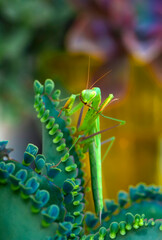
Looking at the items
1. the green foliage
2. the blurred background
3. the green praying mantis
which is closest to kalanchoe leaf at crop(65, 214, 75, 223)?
the green praying mantis

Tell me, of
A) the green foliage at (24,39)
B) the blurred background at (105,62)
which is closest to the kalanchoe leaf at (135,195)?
the blurred background at (105,62)

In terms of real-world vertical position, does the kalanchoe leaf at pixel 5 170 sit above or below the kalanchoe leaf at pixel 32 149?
below

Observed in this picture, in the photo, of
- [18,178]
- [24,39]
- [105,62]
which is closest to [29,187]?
[18,178]

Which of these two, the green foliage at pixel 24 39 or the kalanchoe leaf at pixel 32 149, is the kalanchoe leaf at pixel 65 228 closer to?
the kalanchoe leaf at pixel 32 149

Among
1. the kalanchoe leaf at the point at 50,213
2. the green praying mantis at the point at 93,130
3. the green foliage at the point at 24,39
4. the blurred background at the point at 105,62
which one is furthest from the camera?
the green foliage at the point at 24,39

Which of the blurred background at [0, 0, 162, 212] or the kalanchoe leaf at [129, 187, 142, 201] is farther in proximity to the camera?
the blurred background at [0, 0, 162, 212]

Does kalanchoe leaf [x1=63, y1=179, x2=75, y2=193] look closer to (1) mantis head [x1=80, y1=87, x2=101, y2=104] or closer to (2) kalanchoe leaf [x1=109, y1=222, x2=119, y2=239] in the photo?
(2) kalanchoe leaf [x1=109, y1=222, x2=119, y2=239]
